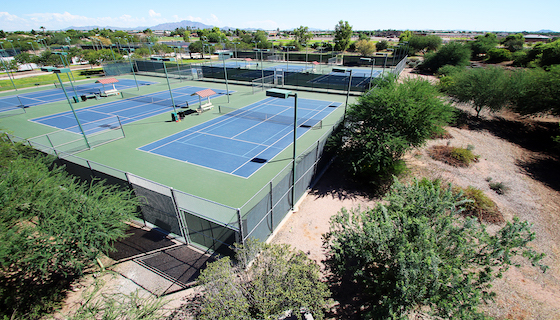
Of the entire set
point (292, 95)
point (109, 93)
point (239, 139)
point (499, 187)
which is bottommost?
point (499, 187)

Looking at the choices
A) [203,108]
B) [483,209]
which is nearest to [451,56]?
[483,209]

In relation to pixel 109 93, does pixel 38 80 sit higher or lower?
lower

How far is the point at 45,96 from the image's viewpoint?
35562 millimetres

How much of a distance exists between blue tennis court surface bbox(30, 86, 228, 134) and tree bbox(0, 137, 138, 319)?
15739mm

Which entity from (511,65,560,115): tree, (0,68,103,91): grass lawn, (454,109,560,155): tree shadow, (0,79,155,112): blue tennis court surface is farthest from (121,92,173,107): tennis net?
(511,65,560,115): tree

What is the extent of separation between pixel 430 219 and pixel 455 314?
2654 mm

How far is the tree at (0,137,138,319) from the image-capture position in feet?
23.4

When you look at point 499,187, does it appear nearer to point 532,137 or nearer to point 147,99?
point 532,137

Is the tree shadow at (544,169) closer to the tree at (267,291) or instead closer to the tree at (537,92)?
the tree at (537,92)

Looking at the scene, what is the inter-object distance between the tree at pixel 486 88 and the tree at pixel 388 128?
644 inches

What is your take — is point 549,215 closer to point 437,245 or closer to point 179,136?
point 437,245

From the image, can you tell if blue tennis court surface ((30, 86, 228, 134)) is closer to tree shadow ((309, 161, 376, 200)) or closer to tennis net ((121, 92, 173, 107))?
tennis net ((121, 92, 173, 107))

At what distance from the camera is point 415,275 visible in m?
5.89

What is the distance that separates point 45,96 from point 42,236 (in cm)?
4026
